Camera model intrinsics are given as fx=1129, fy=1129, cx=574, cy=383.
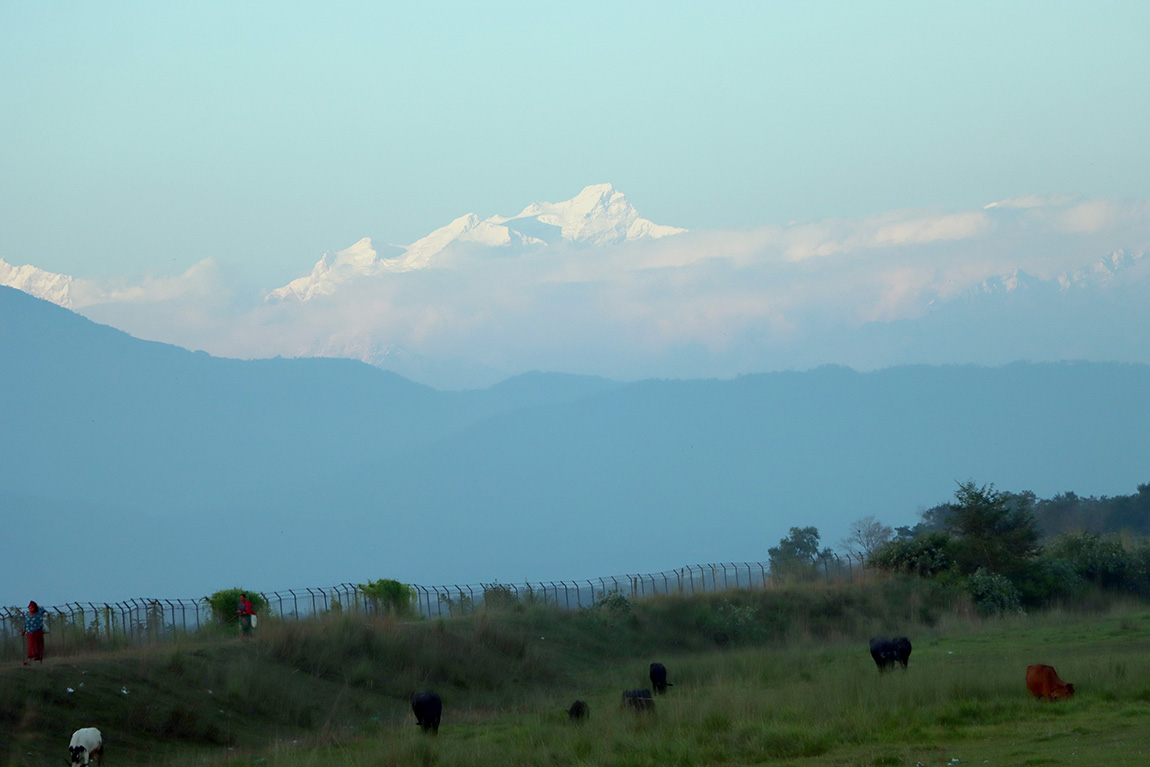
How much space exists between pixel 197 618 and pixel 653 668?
16.1m

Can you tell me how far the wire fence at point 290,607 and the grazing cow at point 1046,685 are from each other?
19.8m

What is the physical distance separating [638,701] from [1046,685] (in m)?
7.14

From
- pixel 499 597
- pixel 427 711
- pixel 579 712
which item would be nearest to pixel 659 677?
pixel 579 712

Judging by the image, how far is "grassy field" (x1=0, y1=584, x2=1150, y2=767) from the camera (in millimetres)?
17031

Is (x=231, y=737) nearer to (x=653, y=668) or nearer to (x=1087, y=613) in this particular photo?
(x=653, y=668)

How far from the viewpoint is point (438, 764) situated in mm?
16781

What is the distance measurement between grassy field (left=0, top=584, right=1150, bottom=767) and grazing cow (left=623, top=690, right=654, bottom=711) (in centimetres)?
27

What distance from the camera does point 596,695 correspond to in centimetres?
2966

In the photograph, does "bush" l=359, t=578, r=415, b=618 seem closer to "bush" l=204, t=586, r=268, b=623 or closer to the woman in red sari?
"bush" l=204, t=586, r=268, b=623

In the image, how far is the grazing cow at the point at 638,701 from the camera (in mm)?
20500

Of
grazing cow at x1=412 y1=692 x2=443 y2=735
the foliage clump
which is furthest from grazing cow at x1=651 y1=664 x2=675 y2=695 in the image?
the foliage clump

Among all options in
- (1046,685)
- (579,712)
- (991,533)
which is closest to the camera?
(1046,685)

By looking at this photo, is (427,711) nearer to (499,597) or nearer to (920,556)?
(499,597)

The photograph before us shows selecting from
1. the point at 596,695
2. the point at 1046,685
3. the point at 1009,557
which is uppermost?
the point at 1009,557
